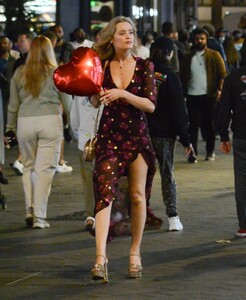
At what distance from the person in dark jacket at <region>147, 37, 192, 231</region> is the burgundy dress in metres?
2.40

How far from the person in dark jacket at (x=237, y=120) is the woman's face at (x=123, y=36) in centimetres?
201

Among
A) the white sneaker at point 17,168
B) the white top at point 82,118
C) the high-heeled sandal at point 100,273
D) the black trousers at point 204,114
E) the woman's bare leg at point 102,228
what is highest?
the white top at point 82,118

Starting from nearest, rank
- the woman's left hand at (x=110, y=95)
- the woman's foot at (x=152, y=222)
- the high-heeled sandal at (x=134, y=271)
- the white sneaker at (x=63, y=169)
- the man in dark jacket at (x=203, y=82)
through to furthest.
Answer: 1. the woman's left hand at (x=110, y=95)
2. the high-heeled sandal at (x=134, y=271)
3. the woman's foot at (x=152, y=222)
4. the white sneaker at (x=63, y=169)
5. the man in dark jacket at (x=203, y=82)

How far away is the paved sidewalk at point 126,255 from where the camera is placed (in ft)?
31.9

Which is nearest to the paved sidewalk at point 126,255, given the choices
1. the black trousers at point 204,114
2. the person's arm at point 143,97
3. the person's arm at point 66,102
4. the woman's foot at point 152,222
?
the woman's foot at point 152,222

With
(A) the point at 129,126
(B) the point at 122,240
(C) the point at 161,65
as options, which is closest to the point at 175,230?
(B) the point at 122,240

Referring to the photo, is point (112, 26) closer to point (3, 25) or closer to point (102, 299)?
point (102, 299)

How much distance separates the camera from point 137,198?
1035 cm

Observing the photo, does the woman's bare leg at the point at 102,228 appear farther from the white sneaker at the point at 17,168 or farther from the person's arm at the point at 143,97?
the white sneaker at the point at 17,168

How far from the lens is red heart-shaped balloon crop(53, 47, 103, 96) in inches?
396

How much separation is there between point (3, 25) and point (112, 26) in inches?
836

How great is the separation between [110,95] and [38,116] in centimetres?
336

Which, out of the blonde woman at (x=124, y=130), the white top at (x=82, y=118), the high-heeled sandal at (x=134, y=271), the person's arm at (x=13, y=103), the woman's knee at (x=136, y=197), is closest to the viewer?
the blonde woman at (x=124, y=130)

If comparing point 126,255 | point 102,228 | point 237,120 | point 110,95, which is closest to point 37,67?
point 237,120
